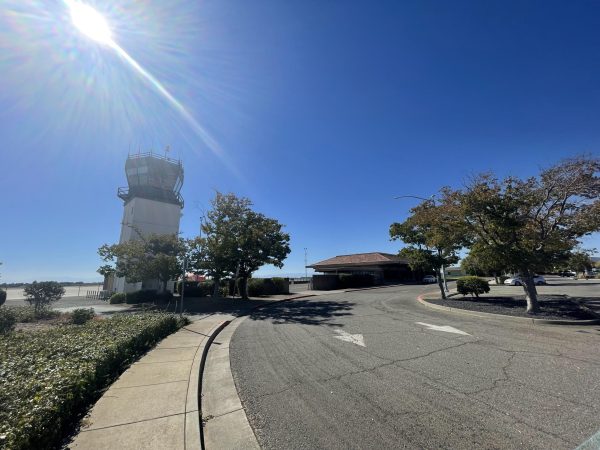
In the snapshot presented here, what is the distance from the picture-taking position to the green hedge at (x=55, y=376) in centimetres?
315

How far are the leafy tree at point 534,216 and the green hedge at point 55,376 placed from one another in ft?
41.9

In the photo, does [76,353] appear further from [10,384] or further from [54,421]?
[54,421]

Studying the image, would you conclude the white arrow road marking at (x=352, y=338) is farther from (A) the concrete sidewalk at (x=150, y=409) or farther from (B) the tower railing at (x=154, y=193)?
(B) the tower railing at (x=154, y=193)

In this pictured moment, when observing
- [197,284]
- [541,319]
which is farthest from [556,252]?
[197,284]

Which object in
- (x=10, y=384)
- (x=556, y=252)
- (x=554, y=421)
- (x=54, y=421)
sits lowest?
(x=554, y=421)

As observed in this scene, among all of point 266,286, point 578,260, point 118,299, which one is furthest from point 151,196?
point 578,260

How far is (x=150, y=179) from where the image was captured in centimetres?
3509

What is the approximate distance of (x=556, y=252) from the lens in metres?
11.8

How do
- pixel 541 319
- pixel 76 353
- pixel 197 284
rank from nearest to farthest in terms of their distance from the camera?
pixel 76 353, pixel 541 319, pixel 197 284

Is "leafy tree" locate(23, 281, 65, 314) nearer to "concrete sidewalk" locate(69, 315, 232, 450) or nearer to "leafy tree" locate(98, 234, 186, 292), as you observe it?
"leafy tree" locate(98, 234, 186, 292)

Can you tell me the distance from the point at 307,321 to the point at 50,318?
11.9m

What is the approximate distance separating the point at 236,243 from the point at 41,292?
447 inches

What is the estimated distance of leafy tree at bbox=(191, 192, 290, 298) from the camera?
70.2 ft

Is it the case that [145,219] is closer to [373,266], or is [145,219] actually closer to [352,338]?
[352,338]
